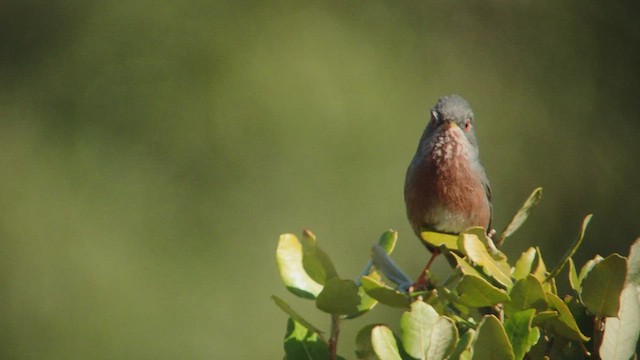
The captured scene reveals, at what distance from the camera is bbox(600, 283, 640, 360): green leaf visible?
209 cm

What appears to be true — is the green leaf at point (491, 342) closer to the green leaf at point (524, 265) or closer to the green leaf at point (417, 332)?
the green leaf at point (417, 332)

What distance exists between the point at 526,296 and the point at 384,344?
30cm

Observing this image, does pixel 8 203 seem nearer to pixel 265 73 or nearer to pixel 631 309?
pixel 265 73

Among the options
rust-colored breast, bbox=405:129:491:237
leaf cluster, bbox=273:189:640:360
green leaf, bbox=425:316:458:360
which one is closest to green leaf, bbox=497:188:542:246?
leaf cluster, bbox=273:189:640:360

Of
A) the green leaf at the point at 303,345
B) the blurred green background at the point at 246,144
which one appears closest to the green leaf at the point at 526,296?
the green leaf at the point at 303,345

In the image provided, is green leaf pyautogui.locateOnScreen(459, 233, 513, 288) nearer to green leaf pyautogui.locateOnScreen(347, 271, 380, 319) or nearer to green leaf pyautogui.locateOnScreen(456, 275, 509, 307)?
green leaf pyautogui.locateOnScreen(456, 275, 509, 307)

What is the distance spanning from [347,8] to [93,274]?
385 centimetres

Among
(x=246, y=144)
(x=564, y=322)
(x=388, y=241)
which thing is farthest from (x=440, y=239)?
(x=246, y=144)

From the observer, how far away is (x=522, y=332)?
6.84ft

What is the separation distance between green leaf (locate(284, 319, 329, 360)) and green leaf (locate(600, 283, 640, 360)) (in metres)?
0.62

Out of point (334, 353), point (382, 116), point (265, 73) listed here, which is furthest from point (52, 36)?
point (334, 353)

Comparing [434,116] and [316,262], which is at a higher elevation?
[434,116]

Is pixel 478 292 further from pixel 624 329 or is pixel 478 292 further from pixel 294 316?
pixel 294 316

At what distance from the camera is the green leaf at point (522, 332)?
6.81ft
